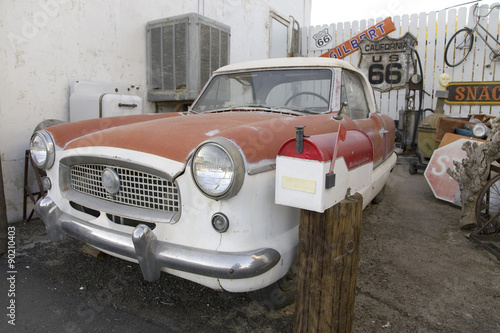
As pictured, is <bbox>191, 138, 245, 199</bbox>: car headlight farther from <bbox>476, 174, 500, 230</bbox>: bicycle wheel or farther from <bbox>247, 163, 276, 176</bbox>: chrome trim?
<bbox>476, 174, 500, 230</bbox>: bicycle wheel

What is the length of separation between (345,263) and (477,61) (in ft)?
24.6

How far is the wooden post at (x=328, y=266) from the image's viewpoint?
5.36 feet

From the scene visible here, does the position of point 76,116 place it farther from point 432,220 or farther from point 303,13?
point 303,13

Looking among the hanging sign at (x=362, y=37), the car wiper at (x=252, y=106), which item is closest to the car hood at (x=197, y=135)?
the car wiper at (x=252, y=106)

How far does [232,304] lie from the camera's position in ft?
7.43

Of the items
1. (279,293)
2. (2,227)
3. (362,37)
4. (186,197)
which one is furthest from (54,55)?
(362,37)

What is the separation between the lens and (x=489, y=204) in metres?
3.57

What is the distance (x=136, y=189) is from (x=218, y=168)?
23.0 inches

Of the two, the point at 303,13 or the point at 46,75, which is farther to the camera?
the point at 303,13

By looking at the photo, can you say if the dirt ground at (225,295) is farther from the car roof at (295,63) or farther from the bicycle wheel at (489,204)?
the car roof at (295,63)

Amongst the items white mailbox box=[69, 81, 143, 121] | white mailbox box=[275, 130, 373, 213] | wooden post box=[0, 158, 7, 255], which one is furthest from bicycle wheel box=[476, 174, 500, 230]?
wooden post box=[0, 158, 7, 255]

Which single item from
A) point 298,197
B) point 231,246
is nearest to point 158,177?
point 231,246

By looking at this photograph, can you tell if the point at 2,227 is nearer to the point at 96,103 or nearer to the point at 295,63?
the point at 96,103

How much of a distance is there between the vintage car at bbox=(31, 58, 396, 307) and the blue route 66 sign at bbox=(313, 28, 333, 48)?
7160 mm
